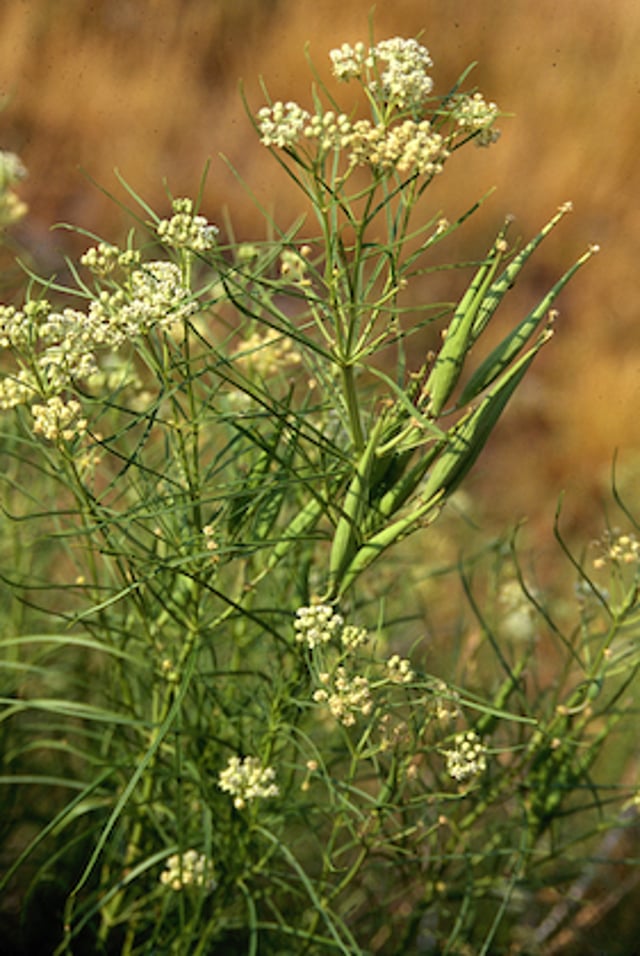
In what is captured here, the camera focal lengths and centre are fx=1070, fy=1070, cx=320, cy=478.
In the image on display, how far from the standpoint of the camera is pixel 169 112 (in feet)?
8.50

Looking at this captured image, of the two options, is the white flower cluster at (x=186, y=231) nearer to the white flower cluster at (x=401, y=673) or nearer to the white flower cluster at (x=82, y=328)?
the white flower cluster at (x=82, y=328)

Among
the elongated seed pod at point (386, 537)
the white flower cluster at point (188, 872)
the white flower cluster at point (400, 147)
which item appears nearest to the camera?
the white flower cluster at point (400, 147)

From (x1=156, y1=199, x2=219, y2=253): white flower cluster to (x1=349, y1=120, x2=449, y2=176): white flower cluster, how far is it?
0.36 ft

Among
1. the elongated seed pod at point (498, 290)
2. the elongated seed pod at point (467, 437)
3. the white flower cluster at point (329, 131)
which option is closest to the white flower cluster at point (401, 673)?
the elongated seed pod at point (467, 437)

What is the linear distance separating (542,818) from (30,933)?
2.20 feet

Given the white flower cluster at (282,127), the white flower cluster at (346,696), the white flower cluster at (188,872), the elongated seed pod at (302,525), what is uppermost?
the white flower cluster at (282,127)

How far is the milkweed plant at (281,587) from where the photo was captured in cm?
69

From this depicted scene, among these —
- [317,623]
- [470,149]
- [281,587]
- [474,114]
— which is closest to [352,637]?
[317,623]

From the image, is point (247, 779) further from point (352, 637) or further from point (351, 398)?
point (351, 398)

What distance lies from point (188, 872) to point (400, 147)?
0.57m

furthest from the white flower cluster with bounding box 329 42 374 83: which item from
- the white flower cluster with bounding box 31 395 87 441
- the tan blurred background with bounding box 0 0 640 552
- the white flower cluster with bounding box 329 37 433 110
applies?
the tan blurred background with bounding box 0 0 640 552

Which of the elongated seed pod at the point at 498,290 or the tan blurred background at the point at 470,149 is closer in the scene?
the elongated seed pod at the point at 498,290

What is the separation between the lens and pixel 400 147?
25.2 inches

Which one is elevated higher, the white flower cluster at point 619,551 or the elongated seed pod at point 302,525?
the elongated seed pod at point 302,525
